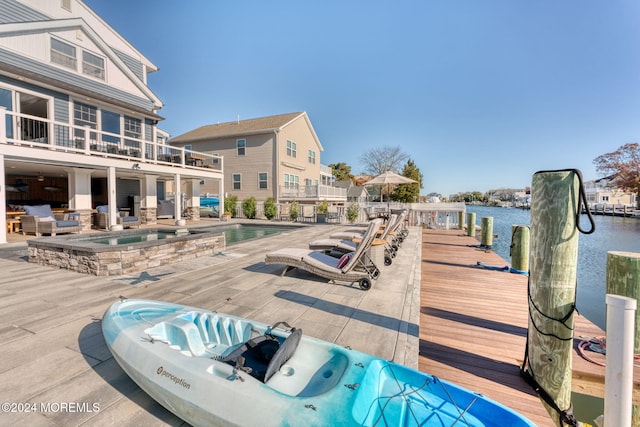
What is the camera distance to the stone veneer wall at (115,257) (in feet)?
17.9

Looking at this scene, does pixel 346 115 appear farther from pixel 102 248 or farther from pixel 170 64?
pixel 102 248

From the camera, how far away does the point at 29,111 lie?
13266 millimetres

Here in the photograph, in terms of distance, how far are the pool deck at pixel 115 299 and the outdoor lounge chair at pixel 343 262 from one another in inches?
8.1

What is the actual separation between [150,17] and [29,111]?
9404 millimetres

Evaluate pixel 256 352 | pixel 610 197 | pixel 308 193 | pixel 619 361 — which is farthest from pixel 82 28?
pixel 610 197

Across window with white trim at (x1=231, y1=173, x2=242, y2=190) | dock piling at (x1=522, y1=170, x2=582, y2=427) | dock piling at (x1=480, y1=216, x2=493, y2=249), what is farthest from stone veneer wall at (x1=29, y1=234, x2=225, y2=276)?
window with white trim at (x1=231, y1=173, x2=242, y2=190)

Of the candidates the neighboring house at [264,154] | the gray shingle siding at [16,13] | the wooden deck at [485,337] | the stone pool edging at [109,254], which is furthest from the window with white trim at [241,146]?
the wooden deck at [485,337]

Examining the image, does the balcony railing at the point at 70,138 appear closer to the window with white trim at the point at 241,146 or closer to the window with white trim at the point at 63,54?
the window with white trim at the point at 63,54

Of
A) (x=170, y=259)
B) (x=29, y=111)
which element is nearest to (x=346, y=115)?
(x=29, y=111)

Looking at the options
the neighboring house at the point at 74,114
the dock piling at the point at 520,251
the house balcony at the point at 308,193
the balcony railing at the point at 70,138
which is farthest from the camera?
the house balcony at the point at 308,193

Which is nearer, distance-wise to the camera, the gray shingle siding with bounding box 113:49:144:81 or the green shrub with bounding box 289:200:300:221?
the gray shingle siding with bounding box 113:49:144:81

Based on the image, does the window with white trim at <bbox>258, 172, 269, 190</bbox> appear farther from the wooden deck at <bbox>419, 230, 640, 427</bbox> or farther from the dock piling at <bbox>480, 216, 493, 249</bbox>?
the wooden deck at <bbox>419, 230, 640, 427</bbox>

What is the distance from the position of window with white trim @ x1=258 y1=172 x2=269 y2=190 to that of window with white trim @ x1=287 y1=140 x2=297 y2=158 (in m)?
2.91

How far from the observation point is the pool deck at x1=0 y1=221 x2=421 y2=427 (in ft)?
6.91
